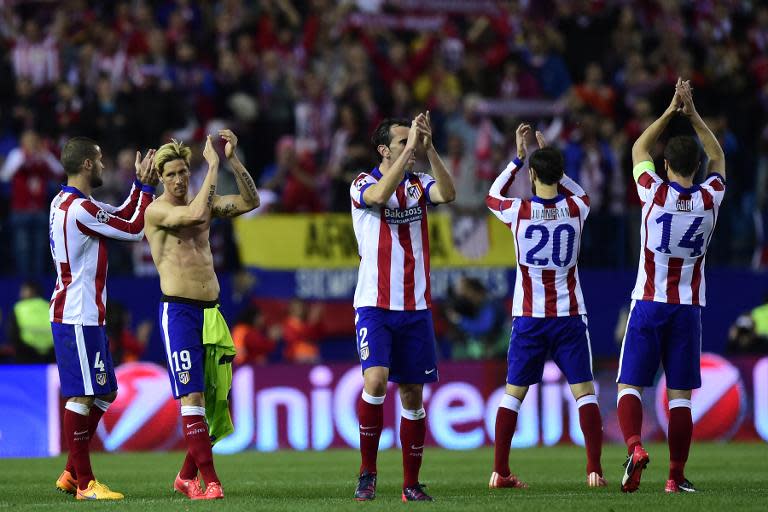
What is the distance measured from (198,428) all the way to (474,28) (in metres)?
13.9

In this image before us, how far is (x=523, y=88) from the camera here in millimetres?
21531

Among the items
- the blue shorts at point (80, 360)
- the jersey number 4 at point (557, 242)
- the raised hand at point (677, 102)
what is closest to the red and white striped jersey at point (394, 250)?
the jersey number 4 at point (557, 242)

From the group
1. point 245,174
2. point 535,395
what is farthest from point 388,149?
point 535,395

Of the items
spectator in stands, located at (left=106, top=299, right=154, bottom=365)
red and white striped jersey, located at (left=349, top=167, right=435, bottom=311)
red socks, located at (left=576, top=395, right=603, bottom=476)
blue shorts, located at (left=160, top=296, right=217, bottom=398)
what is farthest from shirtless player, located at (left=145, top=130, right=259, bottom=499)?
spectator in stands, located at (left=106, top=299, right=154, bottom=365)

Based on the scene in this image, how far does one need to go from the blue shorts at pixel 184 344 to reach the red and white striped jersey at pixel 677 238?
10.4 feet

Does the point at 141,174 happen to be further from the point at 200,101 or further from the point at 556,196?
the point at 200,101

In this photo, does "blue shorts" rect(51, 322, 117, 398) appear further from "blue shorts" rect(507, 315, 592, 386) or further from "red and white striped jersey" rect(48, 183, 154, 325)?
"blue shorts" rect(507, 315, 592, 386)

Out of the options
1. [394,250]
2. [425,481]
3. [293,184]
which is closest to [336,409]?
[293,184]

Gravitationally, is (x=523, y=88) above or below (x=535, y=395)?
above

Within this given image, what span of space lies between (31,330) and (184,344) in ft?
23.5

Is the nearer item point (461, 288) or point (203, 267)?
point (203, 267)

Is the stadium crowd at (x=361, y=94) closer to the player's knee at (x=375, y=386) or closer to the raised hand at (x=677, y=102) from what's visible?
the player's knee at (x=375, y=386)

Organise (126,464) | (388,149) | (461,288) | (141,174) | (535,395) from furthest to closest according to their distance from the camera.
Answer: (461,288) → (535,395) → (126,464) → (141,174) → (388,149)

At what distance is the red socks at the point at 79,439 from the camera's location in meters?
10.2
